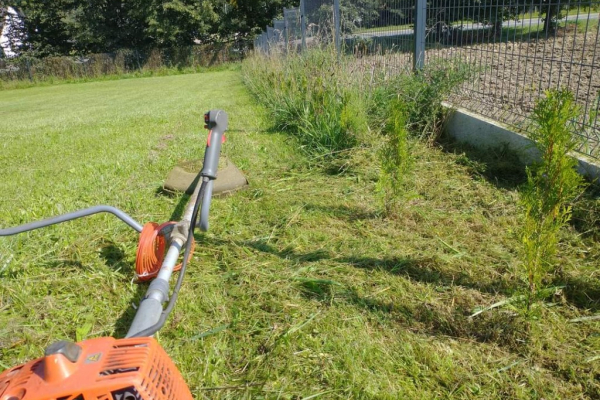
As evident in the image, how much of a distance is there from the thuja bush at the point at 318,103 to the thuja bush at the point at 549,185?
2644mm

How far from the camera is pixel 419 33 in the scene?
5.32m

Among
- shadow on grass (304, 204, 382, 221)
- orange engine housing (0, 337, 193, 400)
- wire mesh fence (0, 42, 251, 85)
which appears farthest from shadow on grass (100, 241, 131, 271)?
wire mesh fence (0, 42, 251, 85)

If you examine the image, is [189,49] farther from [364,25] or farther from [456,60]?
[456,60]

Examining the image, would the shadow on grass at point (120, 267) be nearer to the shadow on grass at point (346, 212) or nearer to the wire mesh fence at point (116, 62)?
the shadow on grass at point (346, 212)

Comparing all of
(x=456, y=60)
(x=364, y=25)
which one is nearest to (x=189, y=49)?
(x=364, y=25)

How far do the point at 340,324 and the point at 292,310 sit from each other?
10.3 inches

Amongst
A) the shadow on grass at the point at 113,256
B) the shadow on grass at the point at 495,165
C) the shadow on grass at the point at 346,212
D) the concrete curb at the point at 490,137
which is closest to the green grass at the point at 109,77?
the concrete curb at the point at 490,137

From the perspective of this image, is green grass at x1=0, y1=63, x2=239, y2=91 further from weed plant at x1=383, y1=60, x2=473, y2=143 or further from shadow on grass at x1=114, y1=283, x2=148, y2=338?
shadow on grass at x1=114, y1=283, x2=148, y2=338

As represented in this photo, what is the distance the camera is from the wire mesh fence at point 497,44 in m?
3.55

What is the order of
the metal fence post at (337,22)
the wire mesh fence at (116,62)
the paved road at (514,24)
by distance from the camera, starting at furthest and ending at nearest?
the wire mesh fence at (116,62) → the metal fence post at (337,22) → the paved road at (514,24)

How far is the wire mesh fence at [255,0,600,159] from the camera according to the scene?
11.7 feet

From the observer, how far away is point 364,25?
6.71 meters

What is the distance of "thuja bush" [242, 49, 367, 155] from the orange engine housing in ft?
11.7

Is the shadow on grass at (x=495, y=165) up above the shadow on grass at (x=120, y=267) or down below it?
above
